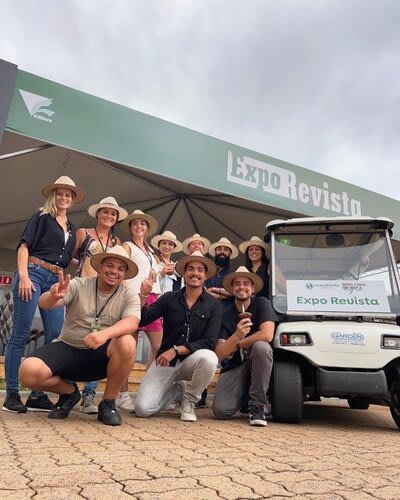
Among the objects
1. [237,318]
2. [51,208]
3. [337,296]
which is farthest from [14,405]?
[337,296]

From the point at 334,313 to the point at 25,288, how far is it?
257cm

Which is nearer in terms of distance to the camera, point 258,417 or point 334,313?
point 258,417

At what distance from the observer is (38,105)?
4.87 meters

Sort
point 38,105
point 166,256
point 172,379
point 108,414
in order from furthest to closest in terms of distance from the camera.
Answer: point 38,105 → point 166,256 → point 172,379 → point 108,414

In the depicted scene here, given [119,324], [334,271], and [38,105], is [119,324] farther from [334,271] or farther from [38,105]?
[38,105]

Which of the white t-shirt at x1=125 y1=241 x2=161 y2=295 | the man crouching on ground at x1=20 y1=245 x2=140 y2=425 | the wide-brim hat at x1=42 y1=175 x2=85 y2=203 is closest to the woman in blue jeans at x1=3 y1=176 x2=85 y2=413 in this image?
the wide-brim hat at x1=42 y1=175 x2=85 y2=203

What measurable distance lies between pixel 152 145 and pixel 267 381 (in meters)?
3.24

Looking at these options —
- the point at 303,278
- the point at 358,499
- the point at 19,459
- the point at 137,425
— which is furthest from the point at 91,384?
the point at 358,499

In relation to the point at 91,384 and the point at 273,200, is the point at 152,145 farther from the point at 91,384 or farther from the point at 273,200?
the point at 91,384

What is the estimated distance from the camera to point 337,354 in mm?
3549

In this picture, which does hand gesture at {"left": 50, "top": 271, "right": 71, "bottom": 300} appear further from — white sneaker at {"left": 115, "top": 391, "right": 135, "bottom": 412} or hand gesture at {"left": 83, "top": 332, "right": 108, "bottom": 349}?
white sneaker at {"left": 115, "top": 391, "right": 135, "bottom": 412}

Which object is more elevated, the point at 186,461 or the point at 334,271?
the point at 334,271

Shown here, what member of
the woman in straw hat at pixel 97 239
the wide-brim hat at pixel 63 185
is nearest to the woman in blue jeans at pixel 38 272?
the wide-brim hat at pixel 63 185

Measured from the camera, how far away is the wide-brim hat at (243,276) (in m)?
4.14
